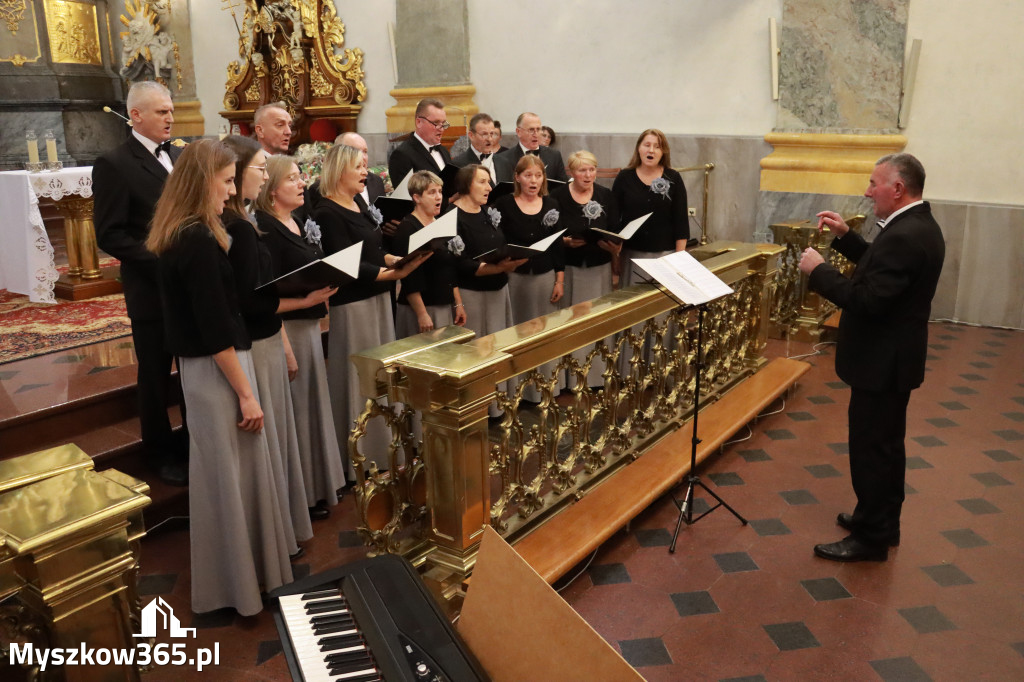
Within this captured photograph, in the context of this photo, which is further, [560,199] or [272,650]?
[560,199]

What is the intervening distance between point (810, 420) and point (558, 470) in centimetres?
233

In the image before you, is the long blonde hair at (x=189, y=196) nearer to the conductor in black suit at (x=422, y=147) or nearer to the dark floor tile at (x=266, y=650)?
the dark floor tile at (x=266, y=650)

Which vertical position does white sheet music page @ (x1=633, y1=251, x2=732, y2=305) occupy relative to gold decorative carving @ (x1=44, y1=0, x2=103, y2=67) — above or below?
below

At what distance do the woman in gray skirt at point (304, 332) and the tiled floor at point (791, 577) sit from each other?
0.23 metres

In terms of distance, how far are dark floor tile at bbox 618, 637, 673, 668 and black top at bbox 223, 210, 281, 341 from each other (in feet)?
6.34

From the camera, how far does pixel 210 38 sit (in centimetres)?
1288

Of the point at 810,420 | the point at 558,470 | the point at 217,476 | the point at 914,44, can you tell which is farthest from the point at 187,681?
the point at 914,44

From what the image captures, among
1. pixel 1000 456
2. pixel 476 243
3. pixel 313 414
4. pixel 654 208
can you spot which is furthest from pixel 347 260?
pixel 1000 456

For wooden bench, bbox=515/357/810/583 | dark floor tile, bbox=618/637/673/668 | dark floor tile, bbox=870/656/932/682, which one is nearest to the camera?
dark floor tile, bbox=870/656/932/682

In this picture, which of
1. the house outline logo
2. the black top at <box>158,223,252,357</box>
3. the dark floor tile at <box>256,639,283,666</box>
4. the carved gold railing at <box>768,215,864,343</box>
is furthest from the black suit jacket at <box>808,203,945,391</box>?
the carved gold railing at <box>768,215,864,343</box>

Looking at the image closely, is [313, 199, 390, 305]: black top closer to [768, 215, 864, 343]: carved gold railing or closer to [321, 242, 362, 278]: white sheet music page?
[321, 242, 362, 278]: white sheet music page

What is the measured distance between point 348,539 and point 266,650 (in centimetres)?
85

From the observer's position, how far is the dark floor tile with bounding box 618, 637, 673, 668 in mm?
2945

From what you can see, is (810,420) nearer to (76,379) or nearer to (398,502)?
(398,502)
